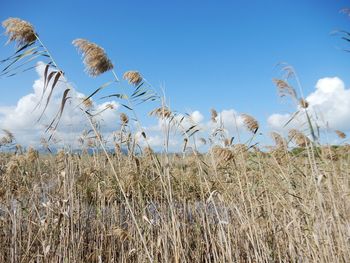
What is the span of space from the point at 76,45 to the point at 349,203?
4017 mm

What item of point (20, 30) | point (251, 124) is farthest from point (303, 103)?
point (20, 30)


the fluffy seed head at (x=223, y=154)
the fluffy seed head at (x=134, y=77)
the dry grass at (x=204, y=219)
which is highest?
the fluffy seed head at (x=134, y=77)

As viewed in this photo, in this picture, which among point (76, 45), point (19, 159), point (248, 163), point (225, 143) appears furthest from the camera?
point (19, 159)

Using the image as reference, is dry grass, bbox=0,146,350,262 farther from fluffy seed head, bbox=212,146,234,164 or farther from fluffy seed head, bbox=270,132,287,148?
fluffy seed head, bbox=270,132,287,148

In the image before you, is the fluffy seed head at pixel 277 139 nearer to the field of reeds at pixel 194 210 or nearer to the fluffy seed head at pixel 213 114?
the field of reeds at pixel 194 210

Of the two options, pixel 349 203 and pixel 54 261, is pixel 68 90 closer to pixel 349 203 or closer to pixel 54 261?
pixel 54 261

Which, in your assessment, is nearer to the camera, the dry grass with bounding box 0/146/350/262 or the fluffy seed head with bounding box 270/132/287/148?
the dry grass with bounding box 0/146/350/262

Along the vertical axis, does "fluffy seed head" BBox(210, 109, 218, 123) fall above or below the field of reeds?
above

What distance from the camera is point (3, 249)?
4148 millimetres

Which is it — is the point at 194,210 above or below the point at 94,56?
below

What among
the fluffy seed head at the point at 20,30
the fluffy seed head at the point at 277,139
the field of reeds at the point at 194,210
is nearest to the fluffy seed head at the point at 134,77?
the field of reeds at the point at 194,210

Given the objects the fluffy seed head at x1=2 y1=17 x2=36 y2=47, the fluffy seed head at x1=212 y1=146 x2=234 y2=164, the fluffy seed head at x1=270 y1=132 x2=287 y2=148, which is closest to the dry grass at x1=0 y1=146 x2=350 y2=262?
the fluffy seed head at x1=212 y1=146 x2=234 y2=164

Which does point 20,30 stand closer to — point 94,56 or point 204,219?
point 94,56

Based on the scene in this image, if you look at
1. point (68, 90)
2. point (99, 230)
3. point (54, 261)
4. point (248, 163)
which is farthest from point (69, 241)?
point (248, 163)
